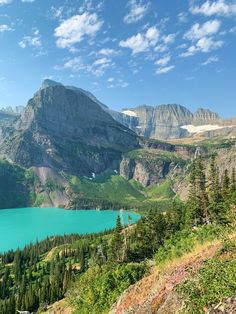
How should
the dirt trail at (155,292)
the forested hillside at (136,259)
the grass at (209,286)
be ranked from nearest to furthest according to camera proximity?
the grass at (209,286)
the dirt trail at (155,292)
the forested hillside at (136,259)

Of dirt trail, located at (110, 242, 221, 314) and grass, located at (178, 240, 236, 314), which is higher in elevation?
grass, located at (178, 240, 236, 314)

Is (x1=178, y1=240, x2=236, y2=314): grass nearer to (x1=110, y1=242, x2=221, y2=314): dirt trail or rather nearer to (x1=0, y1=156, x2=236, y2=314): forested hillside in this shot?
(x1=0, y1=156, x2=236, y2=314): forested hillside

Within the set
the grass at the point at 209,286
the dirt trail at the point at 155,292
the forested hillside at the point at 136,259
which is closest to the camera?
the grass at the point at 209,286

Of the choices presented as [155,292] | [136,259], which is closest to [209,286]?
[155,292]

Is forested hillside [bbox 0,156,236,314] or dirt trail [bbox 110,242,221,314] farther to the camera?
forested hillside [bbox 0,156,236,314]

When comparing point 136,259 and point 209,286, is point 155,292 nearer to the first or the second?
point 209,286

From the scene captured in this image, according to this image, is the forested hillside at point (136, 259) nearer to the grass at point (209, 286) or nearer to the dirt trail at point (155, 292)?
the grass at point (209, 286)

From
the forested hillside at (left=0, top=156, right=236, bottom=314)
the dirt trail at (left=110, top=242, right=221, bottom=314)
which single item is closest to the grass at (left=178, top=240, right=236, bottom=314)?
the forested hillside at (left=0, top=156, right=236, bottom=314)

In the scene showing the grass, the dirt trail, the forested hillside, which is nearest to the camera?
the grass

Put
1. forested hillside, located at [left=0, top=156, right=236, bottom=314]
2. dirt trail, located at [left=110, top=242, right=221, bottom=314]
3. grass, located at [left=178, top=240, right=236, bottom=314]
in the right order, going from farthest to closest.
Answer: forested hillside, located at [left=0, top=156, right=236, bottom=314]
dirt trail, located at [left=110, top=242, right=221, bottom=314]
grass, located at [left=178, top=240, right=236, bottom=314]

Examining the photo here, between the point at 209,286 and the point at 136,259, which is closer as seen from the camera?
the point at 209,286

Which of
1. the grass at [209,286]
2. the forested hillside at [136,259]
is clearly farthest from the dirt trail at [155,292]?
the grass at [209,286]

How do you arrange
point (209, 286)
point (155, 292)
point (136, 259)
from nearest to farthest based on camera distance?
point (209, 286), point (155, 292), point (136, 259)

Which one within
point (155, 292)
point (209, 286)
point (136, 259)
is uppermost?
point (209, 286)
